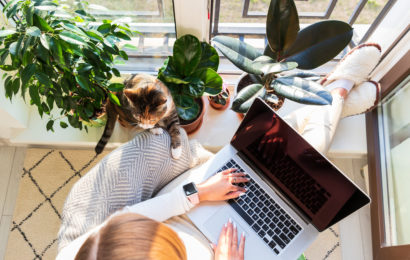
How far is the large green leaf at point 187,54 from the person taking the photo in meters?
1.08

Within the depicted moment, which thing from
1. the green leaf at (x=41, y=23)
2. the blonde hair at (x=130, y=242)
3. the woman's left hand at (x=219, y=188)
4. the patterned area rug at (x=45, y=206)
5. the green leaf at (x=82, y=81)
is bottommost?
the patterned area rug at (x=45, y=206)

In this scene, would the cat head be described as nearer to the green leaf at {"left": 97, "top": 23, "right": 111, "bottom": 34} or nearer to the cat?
the cat

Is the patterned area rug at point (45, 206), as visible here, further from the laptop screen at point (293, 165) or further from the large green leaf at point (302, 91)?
the large green leaf at point (302, 91)

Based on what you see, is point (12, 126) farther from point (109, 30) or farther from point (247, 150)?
point (247, 150)

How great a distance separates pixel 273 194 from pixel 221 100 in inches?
18.7

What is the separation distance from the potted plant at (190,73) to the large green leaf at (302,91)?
0.24 meters

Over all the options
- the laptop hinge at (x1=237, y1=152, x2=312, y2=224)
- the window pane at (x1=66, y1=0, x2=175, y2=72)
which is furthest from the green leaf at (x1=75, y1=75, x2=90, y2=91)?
the laptop hinge at (x1=237, y1=152, x2=312, y2=224)

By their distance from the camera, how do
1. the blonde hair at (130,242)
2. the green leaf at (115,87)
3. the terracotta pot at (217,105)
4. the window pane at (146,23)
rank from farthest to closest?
the terracotta pot at (217,105) < the window pane at (146,23) < the green leaf at (115,87) < the blonde hair at (130,242)

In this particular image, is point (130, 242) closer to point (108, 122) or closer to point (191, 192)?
point (191, 192)

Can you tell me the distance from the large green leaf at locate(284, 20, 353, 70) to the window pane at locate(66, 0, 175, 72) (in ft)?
1.66

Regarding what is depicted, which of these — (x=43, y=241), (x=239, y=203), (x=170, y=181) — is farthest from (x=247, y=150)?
(x=43, y=241)

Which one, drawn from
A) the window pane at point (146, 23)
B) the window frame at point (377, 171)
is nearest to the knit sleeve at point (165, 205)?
the window pane at point (146, 23)

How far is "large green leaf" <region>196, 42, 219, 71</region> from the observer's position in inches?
45.7

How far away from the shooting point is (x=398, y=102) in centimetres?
138
